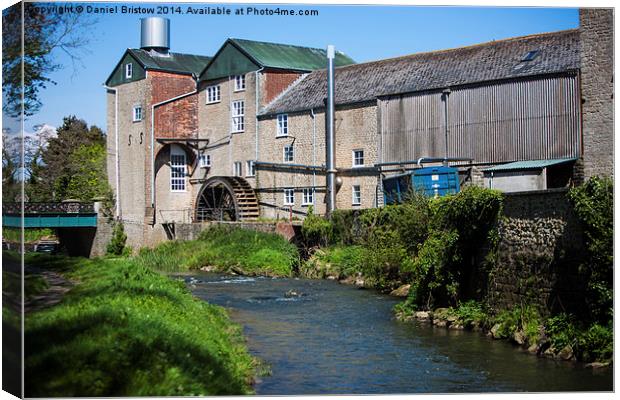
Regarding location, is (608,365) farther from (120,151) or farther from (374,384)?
(120,151)

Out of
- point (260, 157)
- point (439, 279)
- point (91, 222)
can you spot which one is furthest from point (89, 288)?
point (260, 157)

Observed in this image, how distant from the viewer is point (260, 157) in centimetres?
3938

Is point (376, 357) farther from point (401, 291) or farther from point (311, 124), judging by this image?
point (311, 124)

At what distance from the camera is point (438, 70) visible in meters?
32.5

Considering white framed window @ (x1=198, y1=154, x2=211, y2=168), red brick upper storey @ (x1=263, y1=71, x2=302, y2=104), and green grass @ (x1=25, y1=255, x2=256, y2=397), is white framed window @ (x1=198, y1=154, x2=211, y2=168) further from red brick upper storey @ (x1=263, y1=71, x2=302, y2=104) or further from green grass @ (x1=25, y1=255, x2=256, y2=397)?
green grass @ (x1=25, y1=255, x2=256, y2=397)

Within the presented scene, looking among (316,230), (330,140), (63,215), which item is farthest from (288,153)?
(63,215)

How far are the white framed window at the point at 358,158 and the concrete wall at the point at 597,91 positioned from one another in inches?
706

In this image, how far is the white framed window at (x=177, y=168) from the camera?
1647 inches

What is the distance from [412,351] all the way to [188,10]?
6782mm

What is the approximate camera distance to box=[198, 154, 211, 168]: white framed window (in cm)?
4175

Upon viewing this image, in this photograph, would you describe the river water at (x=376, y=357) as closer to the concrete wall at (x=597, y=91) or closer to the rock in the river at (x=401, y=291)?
the rock in the river at (x=401, y=291)

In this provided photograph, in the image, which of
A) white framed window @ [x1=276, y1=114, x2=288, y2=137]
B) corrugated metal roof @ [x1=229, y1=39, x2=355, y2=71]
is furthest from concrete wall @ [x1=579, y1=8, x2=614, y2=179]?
corrugated metal roof @ [x1=229, y1=39, x2=355, y2=71]

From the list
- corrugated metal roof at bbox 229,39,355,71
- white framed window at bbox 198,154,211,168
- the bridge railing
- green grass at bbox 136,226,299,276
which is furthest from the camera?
white framed window at bbox 198,154,211,168

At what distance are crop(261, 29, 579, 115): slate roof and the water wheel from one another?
11.1 feet
